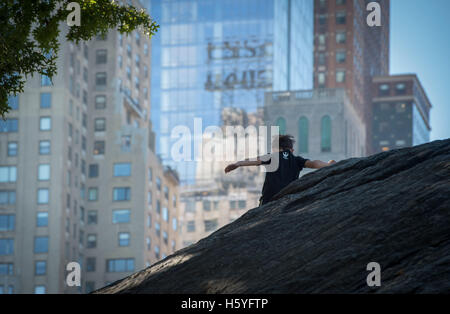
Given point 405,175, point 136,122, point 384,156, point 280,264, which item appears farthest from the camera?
point 136,122

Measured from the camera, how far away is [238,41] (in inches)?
6275

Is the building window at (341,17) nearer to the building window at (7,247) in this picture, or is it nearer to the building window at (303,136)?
the building window at (303,136)

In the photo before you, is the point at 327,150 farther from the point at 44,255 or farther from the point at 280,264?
the point at 280,264

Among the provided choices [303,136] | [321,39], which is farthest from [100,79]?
[321,39]

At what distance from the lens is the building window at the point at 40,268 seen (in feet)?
314

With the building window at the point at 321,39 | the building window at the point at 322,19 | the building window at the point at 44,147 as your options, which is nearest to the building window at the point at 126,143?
the building window at the point at 44,147

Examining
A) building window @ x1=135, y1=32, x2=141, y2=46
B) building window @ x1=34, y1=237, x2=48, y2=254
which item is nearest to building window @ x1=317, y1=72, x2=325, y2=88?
building window @ x1=135, y1=32, x2=141, y2=46

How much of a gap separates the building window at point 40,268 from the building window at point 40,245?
1221mm

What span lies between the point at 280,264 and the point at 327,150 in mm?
122829

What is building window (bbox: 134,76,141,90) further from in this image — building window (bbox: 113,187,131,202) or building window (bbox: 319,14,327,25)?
building window (bbox: 319,14,327,25)

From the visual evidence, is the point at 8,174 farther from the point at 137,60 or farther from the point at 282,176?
the point at 282,176

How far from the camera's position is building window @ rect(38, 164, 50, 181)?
325 feet

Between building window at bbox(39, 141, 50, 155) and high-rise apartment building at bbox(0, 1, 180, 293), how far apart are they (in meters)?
0.11
